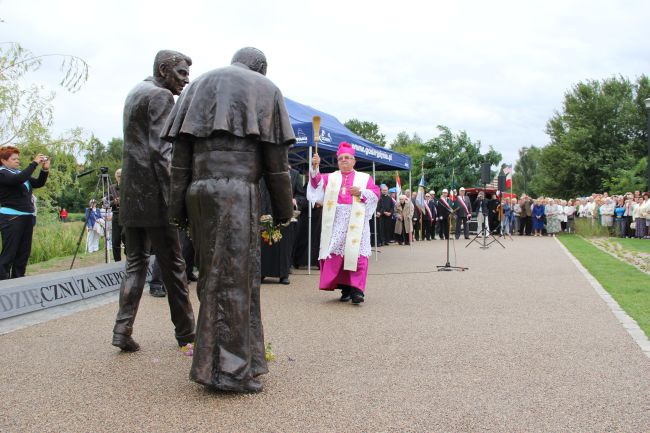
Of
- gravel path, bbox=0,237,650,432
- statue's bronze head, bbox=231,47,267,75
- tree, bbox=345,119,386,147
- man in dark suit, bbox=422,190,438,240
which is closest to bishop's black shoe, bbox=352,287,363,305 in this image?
gravel path, bbox=0,237,650,432

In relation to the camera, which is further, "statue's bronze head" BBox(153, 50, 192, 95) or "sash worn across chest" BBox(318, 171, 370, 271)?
"sash worn across chest" BBox(318, 171, 370, 271)

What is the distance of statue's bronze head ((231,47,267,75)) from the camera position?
13.6ft

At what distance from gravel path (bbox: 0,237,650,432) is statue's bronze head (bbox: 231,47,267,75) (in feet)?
7.18

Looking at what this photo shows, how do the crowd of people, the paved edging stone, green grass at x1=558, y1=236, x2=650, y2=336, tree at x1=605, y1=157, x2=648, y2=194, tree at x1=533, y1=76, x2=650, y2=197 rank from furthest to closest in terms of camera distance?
1. tree at x1=533, y1=76, x2=650, y2=197
2. tree at x1=605, y1=157, x2=648, y2=194
3. the crowd of people
4. green grass at x1=558, y1=236, x2=650, y2=336
5. the paved edging stone

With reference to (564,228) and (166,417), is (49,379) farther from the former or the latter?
(564,228)

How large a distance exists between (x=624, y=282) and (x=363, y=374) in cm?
720

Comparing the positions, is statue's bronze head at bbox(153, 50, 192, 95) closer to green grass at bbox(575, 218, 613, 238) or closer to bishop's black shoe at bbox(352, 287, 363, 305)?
bishop's black shoe at bbox(352, 287, 363, 305)

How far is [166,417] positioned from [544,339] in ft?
12.1

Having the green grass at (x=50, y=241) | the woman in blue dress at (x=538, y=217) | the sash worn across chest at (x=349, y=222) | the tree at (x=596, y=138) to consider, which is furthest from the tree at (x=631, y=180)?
the sash worn across chest at (x=349, y=222)

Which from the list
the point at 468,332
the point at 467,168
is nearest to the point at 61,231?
the point at 468,332

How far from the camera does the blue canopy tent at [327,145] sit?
10.7 metres

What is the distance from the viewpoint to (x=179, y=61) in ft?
16.4

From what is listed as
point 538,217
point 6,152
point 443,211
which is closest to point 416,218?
point 443,211

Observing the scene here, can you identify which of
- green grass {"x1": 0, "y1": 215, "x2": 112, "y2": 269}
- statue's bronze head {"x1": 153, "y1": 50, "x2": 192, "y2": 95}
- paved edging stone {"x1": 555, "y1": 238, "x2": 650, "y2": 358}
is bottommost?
paved edging stone {"x1": 555, "y1": 238, "x2": 650, "y2": 358}
